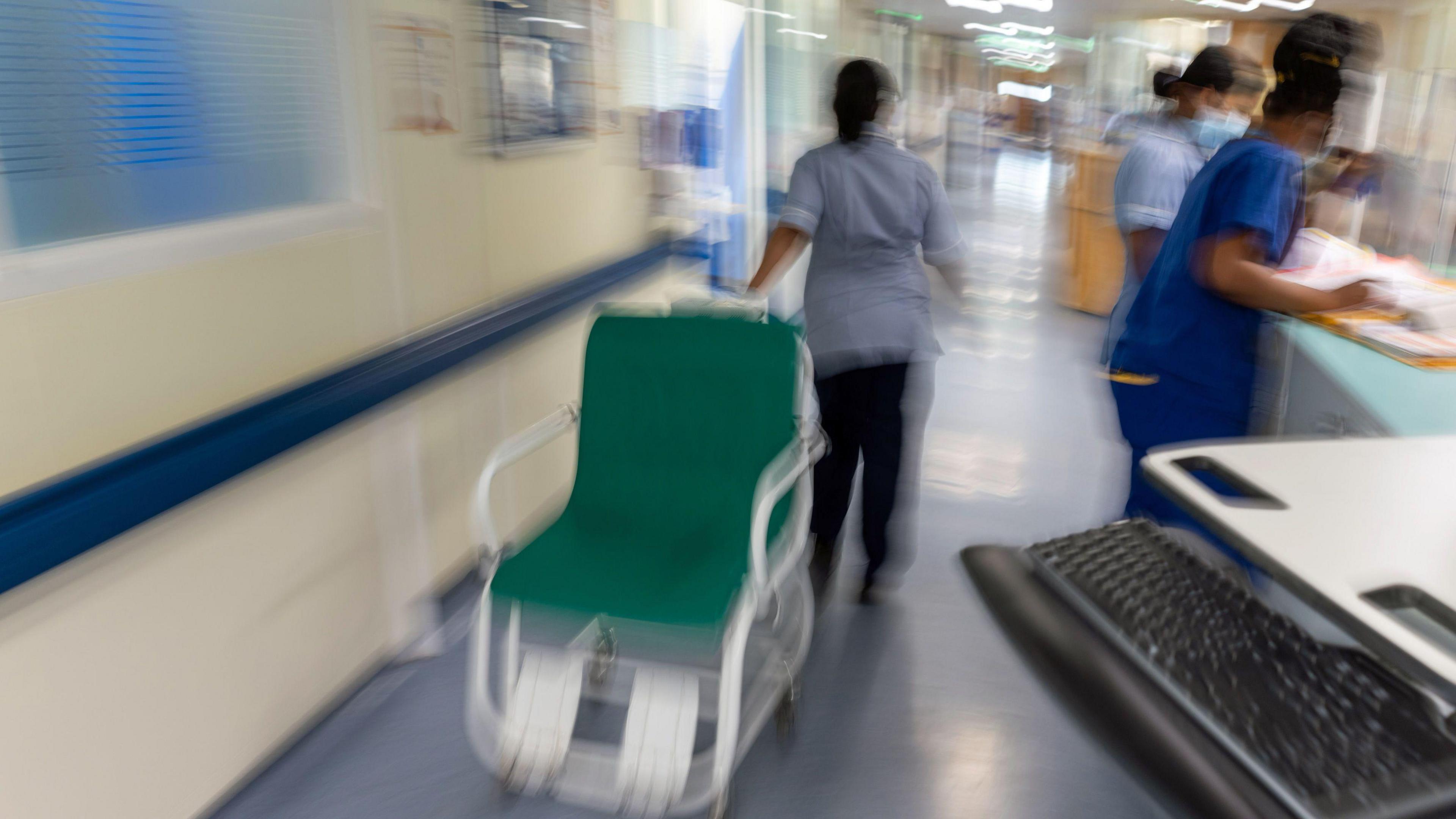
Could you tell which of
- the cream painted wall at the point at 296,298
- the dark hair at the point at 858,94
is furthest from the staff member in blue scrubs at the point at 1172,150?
the cream painted wall at the point at 296,298

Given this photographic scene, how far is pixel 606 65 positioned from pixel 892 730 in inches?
94.4

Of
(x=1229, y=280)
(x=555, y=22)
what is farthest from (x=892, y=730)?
(x=555, y=22)

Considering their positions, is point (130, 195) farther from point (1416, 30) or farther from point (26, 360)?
point (1416, 30)

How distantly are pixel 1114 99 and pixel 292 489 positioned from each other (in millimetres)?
10596

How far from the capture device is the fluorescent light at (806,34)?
5.52 m

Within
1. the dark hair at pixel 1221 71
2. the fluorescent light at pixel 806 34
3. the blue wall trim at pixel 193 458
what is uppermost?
the fluorescent light at pixel 806 34

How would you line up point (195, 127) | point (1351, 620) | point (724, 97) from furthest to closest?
point (724, 97)
point (195, 127)
point (1351, 620)

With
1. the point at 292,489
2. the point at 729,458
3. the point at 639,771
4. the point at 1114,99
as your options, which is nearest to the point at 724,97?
the point at 729,458

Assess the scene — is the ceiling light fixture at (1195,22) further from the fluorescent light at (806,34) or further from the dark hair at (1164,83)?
the dark hair at (1164,83)

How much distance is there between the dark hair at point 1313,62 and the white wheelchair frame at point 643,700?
106 centimetres

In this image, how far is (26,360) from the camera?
1.42m

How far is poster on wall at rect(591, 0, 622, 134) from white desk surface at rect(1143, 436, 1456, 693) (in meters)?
2.61

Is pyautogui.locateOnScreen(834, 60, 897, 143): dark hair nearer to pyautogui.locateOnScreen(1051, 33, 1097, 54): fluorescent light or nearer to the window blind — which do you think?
the window blind

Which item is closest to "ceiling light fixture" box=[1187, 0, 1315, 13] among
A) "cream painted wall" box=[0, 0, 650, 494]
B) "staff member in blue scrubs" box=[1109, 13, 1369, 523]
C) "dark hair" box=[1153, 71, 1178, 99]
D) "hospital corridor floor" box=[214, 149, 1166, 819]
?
"dark hair" box=[1153, 71, 1178, 99]
